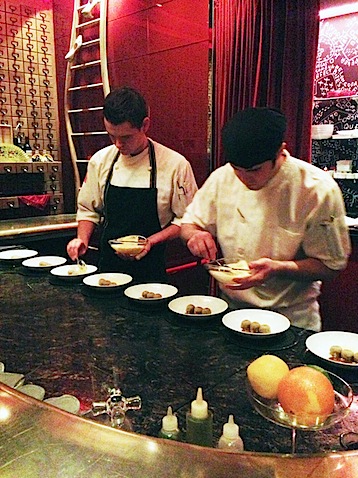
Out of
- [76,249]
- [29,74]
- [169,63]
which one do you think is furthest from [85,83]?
[76,249]

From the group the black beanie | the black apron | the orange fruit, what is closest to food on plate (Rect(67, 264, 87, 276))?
the black apron

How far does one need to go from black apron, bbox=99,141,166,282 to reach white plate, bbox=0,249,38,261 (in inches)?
17.9

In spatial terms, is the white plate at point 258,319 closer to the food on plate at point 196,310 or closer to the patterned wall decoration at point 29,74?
the food on plate at point 196,310

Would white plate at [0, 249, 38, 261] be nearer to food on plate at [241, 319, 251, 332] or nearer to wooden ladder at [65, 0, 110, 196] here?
food on plate at [241, 319, 251, 332]

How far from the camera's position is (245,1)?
146 inches

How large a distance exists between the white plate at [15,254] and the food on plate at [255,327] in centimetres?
161

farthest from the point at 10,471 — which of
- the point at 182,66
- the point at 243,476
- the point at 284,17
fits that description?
the point at 182,66

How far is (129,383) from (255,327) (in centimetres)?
50

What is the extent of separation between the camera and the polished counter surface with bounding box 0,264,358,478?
0.55 metres

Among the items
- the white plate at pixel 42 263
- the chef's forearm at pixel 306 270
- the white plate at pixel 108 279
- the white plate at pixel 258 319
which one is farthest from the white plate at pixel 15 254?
the chef's forearm at pixel 306 270

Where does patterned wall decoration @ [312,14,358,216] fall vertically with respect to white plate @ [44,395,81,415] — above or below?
above

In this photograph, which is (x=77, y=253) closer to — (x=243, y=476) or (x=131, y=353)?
(x=131, y=353)

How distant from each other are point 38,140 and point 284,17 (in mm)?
3508

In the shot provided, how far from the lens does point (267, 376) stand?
98cm
